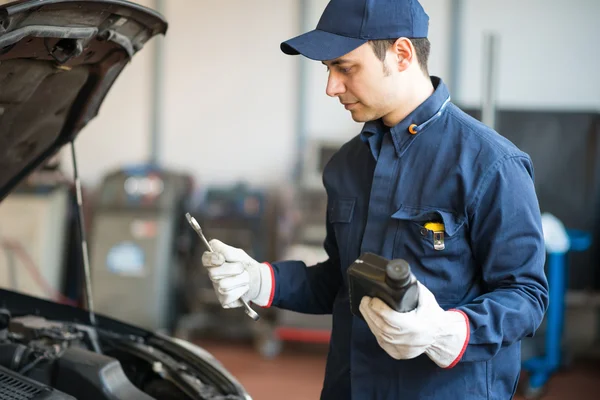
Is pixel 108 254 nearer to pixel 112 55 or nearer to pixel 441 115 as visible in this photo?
pixel 112 55

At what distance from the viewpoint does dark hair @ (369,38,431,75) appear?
145cm

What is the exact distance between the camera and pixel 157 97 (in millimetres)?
5516

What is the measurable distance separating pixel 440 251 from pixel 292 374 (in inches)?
118

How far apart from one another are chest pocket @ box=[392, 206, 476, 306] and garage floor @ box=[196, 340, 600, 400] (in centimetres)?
252

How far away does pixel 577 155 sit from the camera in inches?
179

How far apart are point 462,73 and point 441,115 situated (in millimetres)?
3783

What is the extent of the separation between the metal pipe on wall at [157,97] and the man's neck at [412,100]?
4200 mm

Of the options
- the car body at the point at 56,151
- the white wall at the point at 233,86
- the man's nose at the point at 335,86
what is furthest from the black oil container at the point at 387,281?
the white wall at the point at 233,86

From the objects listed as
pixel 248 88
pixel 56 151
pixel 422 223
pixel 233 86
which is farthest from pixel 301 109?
pixel 422 223

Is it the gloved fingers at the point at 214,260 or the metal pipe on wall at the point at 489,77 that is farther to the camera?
the metal pipe on wall at the point at 489,77

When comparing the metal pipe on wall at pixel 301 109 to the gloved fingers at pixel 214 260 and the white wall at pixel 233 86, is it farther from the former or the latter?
the gloved fingers at pixel 214 260

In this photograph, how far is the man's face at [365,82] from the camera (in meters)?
1.45

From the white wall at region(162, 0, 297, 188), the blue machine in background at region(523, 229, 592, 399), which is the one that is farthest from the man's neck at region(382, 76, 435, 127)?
the white wall at region(162, 0, 297, 188)

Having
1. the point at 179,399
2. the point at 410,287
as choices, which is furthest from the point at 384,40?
the point at 179,399
